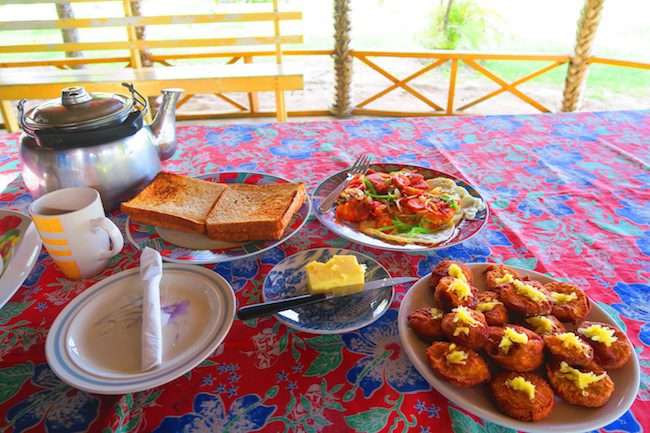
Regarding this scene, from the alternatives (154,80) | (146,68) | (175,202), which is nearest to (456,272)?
(175,202)

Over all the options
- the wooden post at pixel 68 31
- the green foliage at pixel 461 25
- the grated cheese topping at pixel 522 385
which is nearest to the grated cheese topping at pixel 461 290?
the grated cheese topping at pixel 522 385

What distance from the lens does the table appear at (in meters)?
0.49

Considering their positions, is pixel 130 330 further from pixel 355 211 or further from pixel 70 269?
pixel 355 211

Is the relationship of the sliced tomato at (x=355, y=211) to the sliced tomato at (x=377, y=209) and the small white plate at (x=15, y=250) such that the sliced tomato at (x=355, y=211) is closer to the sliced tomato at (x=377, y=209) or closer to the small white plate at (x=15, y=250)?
the sliced tomato at (x=377, y=209)

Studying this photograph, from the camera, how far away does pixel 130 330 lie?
1.83ft

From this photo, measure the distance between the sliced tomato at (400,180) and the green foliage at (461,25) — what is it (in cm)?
469

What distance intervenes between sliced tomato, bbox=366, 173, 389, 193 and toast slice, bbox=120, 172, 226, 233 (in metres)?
0.33

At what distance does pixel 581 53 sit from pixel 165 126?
323cm

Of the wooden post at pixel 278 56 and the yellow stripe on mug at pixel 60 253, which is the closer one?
the yellow stripe on mug at pixel 60 253

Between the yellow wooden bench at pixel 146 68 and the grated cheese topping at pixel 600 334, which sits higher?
the yellow wooden bench at pixel 146 68

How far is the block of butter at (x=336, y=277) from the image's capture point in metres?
0.61

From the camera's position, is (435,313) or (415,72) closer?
(435,313)

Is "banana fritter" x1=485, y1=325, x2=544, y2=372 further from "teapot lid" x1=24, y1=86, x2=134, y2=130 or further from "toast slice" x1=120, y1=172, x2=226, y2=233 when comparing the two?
"teapot lid" x1=24, y1=86, x2=134, y2=130

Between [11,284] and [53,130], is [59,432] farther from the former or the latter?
[53,130]
